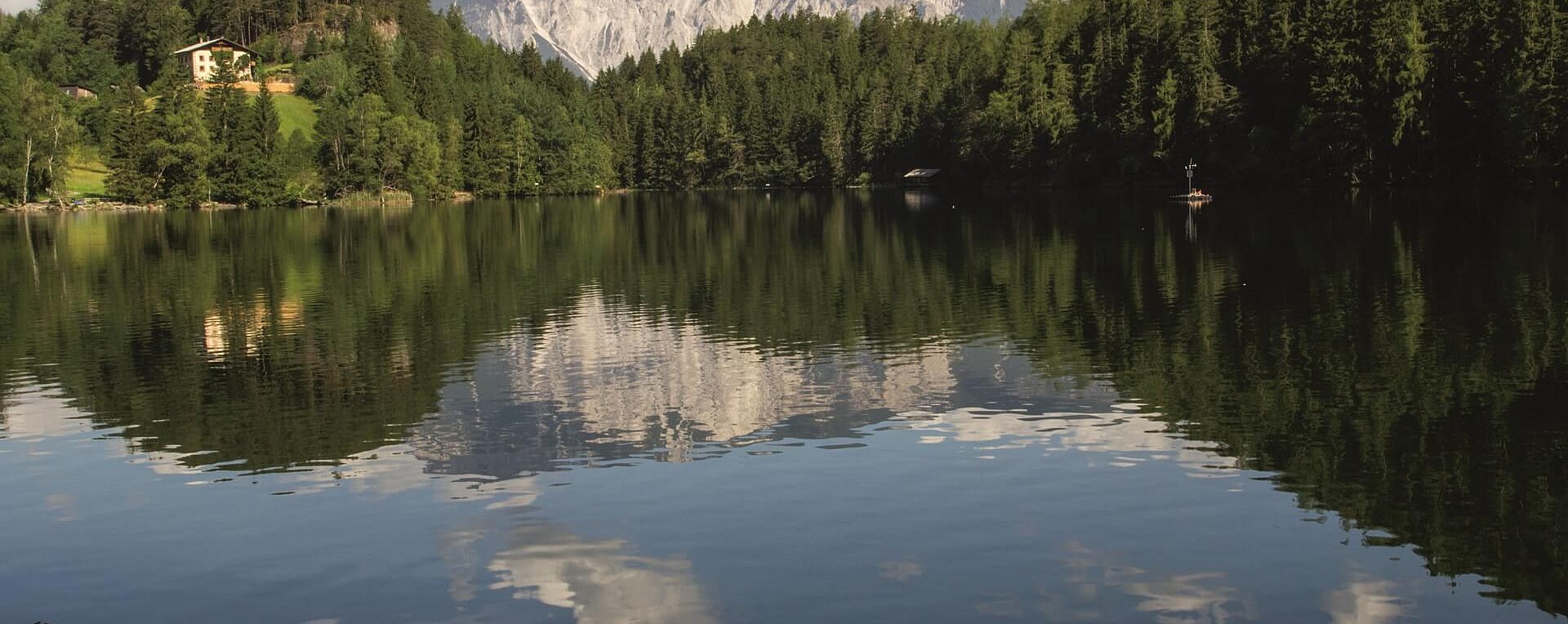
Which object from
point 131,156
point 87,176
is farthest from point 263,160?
point 87,176

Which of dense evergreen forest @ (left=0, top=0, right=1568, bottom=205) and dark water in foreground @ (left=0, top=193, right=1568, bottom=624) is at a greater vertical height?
dense evergreen forest @ (left=0, top=0, right=1568, bottom=205)

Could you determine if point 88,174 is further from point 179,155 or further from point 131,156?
point 179,155

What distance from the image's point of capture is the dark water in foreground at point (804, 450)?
16.0 meters

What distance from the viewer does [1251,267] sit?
178ft

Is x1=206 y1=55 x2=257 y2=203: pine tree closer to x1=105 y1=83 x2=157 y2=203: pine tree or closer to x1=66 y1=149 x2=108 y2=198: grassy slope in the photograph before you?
x1=105 y1=83 x2=157 y2=203: pine tree

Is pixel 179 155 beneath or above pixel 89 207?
above

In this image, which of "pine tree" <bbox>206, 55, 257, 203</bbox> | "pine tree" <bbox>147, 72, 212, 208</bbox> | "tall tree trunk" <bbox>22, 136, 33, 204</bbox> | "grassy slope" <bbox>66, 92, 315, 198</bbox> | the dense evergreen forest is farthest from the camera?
"grassy slope" <bbox>66, 92, 315, 198</bbox>

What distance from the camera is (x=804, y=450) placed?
2327 cm

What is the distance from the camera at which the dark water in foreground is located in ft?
52.4

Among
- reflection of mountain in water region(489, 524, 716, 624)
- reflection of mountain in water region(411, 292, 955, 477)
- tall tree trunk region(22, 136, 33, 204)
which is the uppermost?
tall tree trunk region(22, 136, 33, 204)

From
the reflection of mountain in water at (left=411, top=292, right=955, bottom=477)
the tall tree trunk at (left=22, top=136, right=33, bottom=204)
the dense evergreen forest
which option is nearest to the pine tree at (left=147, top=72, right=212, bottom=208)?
the dense evergreen forest

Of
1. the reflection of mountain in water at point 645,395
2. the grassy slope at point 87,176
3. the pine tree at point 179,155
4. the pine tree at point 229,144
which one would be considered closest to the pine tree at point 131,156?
the pine tree at point 179,155

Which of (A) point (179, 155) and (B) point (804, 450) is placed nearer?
(B) point (804, 450)

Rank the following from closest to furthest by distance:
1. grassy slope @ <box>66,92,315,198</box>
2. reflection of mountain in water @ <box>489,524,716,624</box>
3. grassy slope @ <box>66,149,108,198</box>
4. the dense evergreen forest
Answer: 1. reflection of mountain in water @ <box>489,524,716,624</box>
2. the dense evergreen forest
3. grassy slope @ <box>66,149,108,198</box>
4. grassy slope @ <box>66,92,315,198</box>
